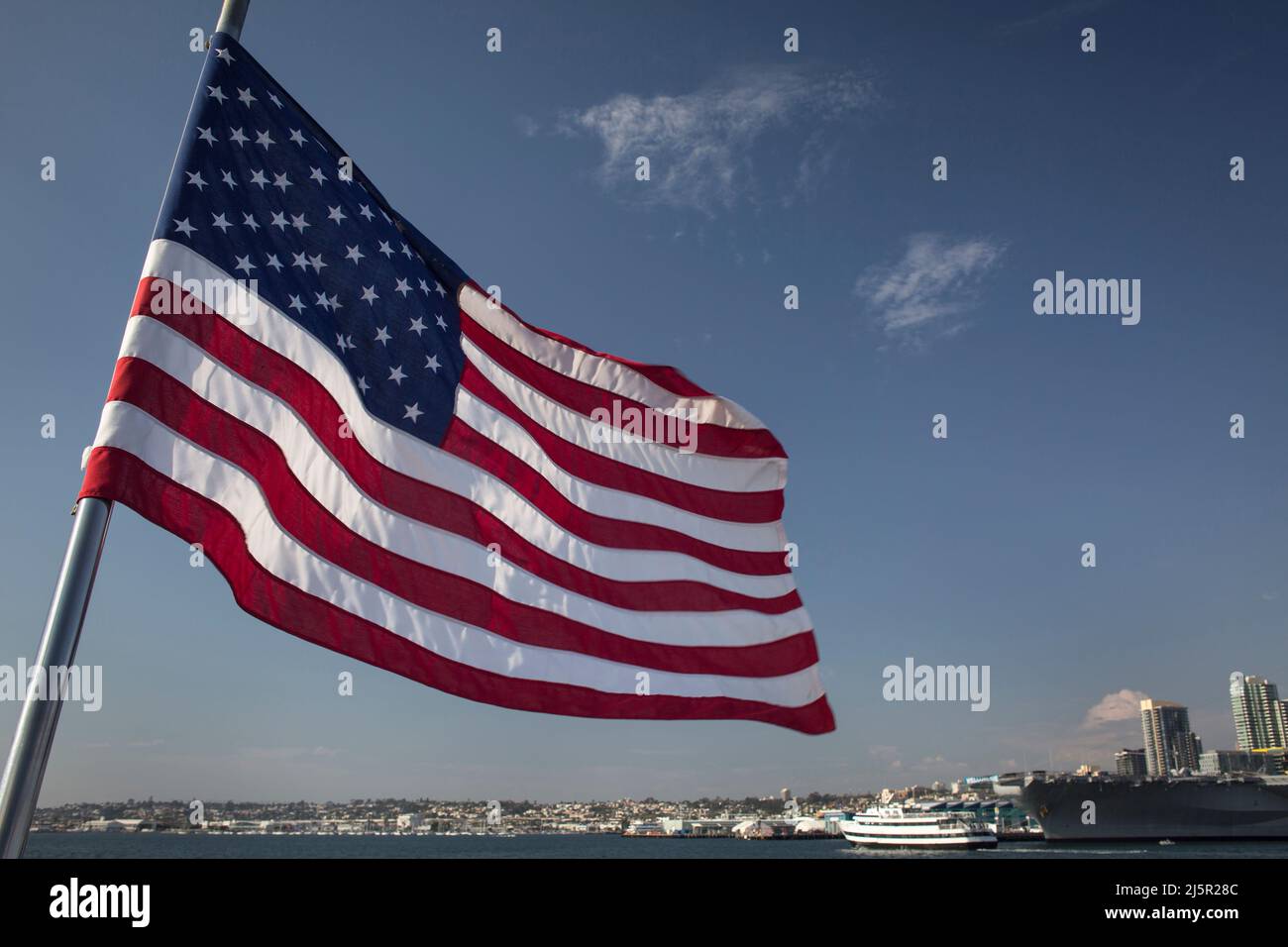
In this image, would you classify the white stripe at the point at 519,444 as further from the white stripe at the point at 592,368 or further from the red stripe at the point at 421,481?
the white stripe at the point at 592,368

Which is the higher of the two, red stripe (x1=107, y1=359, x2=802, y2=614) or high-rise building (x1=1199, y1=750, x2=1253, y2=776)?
red stripe (x1=107, y1=359, x2=802, y2=614)

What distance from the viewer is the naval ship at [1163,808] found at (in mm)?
104062

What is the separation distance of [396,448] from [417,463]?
23 cm

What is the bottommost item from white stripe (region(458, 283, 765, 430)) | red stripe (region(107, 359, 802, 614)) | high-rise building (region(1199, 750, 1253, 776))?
high-rise building (region(1199, 750, 1253, 776))

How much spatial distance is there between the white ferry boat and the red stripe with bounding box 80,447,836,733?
108264mm

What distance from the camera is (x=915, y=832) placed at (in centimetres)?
10594

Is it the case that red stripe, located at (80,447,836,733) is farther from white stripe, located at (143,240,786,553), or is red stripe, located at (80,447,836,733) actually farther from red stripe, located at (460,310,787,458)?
red stripe, located at (460,310,787,458)

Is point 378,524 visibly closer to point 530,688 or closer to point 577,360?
point 530,688

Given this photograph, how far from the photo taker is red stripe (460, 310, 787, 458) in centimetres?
894

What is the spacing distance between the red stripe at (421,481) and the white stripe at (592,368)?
1.22 m

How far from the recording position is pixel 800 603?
9.66m

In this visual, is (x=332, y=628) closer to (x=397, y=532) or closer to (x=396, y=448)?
(x=397, y=532)

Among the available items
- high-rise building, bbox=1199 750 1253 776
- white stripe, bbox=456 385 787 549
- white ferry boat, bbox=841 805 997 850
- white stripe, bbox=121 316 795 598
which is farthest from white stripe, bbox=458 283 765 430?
high-rise building, bbox=1199 750 1253 776
